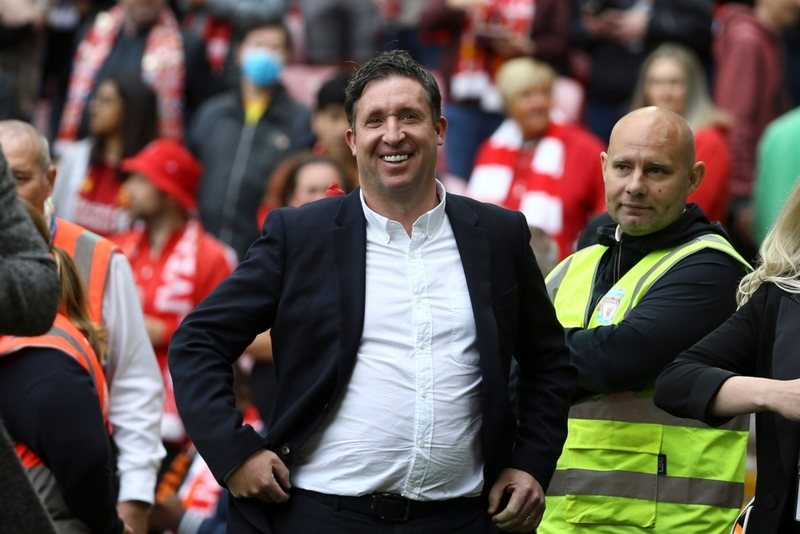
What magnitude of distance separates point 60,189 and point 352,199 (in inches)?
210

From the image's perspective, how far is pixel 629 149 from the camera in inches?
164

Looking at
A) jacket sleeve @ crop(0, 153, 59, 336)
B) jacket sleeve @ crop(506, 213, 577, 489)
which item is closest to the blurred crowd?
jacket sleeve @ crop(506, 213, 577, 489)

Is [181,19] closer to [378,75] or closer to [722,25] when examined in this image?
[722,25]

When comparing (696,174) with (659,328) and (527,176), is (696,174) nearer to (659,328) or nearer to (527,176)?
(659,328)

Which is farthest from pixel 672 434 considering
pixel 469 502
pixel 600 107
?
pixel 600 107

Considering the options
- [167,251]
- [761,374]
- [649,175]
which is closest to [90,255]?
[649,175]

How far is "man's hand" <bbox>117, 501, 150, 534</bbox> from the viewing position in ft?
14.5

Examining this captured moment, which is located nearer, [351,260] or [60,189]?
[351,260]

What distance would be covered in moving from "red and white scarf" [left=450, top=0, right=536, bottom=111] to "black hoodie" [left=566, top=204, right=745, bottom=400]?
5024mm

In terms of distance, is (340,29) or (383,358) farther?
(340,29)

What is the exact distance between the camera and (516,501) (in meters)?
3.59

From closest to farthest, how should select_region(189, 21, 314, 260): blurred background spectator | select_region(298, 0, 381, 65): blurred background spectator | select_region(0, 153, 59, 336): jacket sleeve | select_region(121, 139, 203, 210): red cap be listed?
select_region(0, 153, 59, 336): jacket sleeve, select_region(121, 139, 203, 210): red cap, select_region(189, 21, 314, 260): blurred background spectator, select_region(298, 0, 381, 65): blurred background spectator

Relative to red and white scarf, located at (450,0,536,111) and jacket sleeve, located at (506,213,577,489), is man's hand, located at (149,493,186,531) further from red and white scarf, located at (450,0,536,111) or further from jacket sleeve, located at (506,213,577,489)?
red and white scarf, located at (450,0,536,111)

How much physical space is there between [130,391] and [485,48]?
5.24 meters
